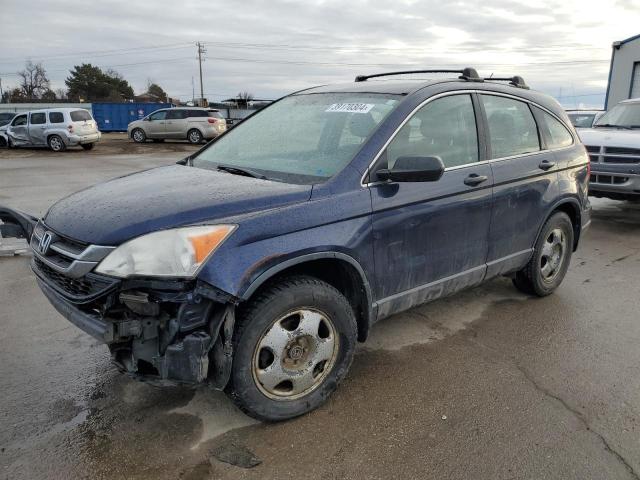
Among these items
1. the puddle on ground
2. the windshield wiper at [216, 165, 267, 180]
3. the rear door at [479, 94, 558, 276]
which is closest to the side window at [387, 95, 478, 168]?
the rear door at [479, 94, 558, 276]

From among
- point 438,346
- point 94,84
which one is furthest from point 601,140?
point 94,84

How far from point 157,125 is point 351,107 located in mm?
23416

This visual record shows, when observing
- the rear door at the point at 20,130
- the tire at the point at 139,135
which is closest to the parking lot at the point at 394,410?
the rear door at the point at 20,130

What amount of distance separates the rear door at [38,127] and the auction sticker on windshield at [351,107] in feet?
68.9

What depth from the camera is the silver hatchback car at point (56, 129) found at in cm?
2053

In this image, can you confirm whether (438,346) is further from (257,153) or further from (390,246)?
(257,153)

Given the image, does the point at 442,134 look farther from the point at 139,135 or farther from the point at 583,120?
the point at 139,135

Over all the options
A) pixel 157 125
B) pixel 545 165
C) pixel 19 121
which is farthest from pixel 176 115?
pixel 545 165

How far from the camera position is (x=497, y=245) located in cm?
383

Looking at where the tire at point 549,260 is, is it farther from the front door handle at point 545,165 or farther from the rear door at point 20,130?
the rear door at point 20,130

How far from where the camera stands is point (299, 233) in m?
2.60

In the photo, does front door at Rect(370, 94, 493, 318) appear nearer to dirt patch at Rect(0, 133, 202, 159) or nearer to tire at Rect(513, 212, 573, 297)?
tire at Rect(513, 212, 573, 297)

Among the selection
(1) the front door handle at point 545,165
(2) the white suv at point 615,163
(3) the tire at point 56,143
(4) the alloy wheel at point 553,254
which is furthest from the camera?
(3) the tire at point 56,143

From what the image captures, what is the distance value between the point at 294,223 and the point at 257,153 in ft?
3.42
